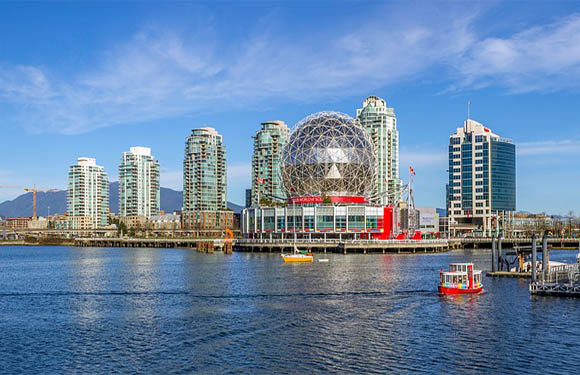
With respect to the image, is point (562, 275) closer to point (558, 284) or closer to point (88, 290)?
point (558, 284)

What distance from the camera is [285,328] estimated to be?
1970 inches

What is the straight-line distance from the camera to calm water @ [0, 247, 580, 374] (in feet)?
132

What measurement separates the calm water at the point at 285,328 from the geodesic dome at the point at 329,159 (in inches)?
3601

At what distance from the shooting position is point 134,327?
5122cm

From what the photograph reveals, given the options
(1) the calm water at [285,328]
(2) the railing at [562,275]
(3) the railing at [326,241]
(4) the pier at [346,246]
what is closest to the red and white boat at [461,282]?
(1) the calm water at [285,328]

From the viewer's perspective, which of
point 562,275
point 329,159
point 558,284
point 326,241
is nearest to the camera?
point 558,284

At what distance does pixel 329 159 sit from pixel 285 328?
124784mm

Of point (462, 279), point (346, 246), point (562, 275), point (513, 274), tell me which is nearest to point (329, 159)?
point (346, 246)

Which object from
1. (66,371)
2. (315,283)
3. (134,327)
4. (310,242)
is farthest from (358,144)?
(66,371)

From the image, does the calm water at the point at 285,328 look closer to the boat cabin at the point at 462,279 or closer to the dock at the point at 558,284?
the boat cabin at the point at 462,279

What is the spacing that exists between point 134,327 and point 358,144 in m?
132

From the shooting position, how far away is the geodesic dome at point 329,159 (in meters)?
173

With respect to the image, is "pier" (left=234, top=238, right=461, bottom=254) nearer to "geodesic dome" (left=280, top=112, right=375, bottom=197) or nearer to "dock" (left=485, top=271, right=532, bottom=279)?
"geodesic dome" (left=280, top=112, right=375, bottom=197)

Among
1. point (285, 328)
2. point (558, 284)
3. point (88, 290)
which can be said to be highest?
point (558, 284)
